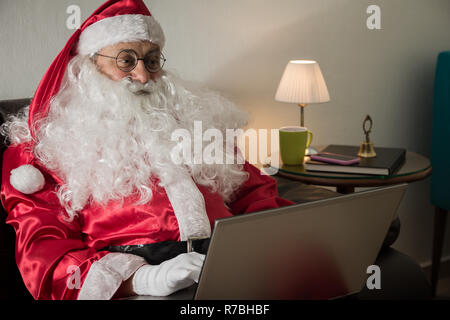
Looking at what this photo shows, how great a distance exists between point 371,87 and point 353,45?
0.84ft

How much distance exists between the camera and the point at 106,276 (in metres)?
0.98

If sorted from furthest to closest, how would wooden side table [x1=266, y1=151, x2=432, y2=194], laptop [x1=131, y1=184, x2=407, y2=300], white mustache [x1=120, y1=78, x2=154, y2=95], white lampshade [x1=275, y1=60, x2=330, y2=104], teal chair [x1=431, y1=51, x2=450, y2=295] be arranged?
teal chair [x1=431, y1=51, x2=450, y2=295] < white lampshade [x1=275, y1=60, x2=330, y2=104] < wooden side table [x1=266, y1=151, x2=432, y2=194] < white mustache [x1=120, y1=78, x2=154, y2=95] < laptop [x1=131, y1=184, x2=407, y2=300]

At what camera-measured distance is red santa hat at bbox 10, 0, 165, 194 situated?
125 centimetres

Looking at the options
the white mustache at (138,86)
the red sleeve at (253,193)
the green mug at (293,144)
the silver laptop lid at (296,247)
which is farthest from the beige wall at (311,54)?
the silver laptop lid at (296,247)

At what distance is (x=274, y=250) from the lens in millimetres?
730

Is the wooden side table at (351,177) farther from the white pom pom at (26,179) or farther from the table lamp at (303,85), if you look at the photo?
the white pom pom at (26,179)

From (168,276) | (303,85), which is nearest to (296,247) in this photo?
(168,276)

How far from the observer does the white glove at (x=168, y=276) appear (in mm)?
898

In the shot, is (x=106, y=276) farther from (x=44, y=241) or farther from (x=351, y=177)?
(x=351, y=177)

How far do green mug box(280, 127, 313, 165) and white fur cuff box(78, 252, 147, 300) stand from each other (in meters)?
0.91

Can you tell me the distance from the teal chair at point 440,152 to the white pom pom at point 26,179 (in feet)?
6.49

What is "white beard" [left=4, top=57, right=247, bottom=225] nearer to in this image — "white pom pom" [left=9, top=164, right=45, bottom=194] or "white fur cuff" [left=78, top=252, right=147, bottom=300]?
"white pom pom" [left=9, top=164, right=45, bottom=194]

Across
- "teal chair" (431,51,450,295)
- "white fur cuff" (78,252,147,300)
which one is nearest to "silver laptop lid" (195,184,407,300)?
"white fur cuff" (78,252,147,300)

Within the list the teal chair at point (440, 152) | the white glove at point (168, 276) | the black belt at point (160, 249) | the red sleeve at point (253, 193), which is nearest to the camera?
the white glove at point (168, 276)
